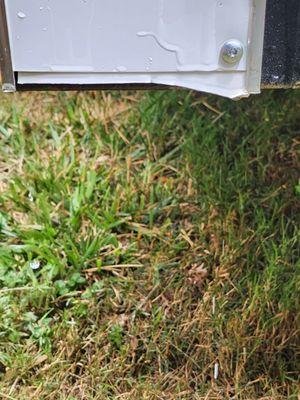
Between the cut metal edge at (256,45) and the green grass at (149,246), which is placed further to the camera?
→ the green grass at (149,246)

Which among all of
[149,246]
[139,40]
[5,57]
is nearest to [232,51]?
[139,40]

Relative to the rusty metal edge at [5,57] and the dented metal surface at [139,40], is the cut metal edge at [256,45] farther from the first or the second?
the rusty metal edge at [5,57]

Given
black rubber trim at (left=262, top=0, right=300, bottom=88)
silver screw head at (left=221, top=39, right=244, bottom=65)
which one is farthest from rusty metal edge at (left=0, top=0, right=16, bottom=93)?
black rubber trim at (left=262, top=0, right=300, bottom=88)

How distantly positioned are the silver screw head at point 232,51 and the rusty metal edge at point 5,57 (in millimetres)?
511

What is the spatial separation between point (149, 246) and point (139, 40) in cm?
100

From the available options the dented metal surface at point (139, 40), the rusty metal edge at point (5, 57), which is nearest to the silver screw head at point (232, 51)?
the dented metal surface at point (139, 40)

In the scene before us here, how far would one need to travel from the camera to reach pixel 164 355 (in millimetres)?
2012

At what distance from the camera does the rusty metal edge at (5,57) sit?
5.08 ft

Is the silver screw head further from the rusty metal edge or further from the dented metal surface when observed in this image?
the rusty metal edge

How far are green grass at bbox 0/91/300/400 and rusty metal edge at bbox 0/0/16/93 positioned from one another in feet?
2.53

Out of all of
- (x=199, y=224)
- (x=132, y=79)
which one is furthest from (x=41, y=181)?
(x=132, y=79)

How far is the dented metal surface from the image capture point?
5.03ft

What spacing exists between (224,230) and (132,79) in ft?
2.95

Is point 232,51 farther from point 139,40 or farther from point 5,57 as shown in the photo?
point 5,57
